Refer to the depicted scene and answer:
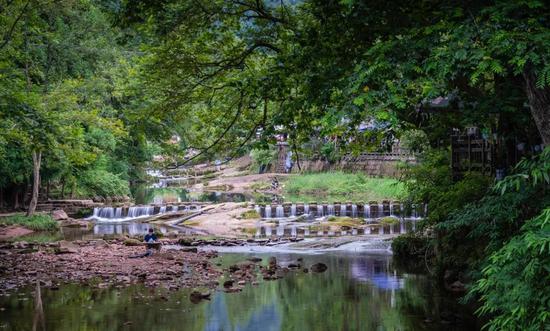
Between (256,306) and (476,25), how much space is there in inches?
290

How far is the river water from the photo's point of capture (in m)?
10.4

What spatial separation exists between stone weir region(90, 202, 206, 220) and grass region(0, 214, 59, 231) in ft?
17.9

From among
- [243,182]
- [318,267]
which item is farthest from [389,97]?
[243,182]

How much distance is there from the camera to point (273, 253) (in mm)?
19031

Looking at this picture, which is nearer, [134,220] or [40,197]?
[134,220]

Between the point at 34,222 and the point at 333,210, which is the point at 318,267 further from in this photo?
the point at 34,222

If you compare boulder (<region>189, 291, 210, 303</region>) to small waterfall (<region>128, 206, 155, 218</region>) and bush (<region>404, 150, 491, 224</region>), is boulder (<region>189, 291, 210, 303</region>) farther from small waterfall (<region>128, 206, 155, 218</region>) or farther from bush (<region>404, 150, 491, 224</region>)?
small waterfall (<region>128, 206, 155, 218</region>)

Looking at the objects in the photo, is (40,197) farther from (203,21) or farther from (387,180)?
(203,21)

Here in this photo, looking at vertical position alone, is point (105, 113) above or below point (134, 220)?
above

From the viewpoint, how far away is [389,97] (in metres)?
6.68

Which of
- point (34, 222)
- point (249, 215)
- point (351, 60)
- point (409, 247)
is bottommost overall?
point (409, 247)

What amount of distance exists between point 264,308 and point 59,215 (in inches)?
824

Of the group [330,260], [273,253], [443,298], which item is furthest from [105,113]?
[443,298]

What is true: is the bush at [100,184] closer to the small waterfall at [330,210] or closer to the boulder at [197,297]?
the small waterfall at [330,210]
